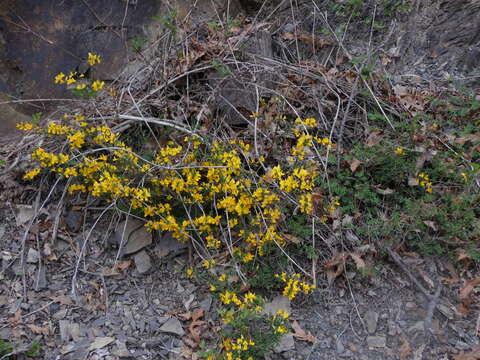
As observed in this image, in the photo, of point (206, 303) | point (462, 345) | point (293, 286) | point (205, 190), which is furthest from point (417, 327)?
point (205, 190)

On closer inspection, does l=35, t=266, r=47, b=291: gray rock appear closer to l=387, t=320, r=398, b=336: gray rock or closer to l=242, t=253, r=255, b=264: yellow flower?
l=242, t=253, r=255, b=264: yellow flower

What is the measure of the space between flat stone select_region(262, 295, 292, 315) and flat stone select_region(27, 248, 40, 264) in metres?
1.86

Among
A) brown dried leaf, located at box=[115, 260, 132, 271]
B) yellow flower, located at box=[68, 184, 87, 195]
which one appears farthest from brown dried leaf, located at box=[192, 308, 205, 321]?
yellow flower, located at box=[68, 184, 87, 195]

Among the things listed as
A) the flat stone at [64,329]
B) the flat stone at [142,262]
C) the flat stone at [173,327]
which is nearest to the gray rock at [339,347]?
the flat stone at [173,327]

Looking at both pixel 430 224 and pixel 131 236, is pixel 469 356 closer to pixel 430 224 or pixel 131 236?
pixel 430 224

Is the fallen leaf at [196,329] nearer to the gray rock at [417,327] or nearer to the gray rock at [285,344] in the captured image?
the gray rock at [285,344]

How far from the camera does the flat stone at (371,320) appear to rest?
2.98 meters

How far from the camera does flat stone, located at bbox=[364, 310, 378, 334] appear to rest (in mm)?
2979

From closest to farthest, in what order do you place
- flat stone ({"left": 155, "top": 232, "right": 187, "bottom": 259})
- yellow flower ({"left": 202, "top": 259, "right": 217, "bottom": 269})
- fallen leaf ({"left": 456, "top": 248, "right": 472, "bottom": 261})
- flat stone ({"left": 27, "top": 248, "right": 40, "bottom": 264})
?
yellow flower ({"left": 202, "top": 259, "right": 217, "bottom": 269}) < fallen leaf ({"left": 456, "top": 248, "right": 472, "bottom": 261}) < flat stone ({"left": 27, "top": 248, "right": 40, "bottom": 264}) < flat stone ({"left": 155, "top": 232, "right": 187, "bottom": 259})

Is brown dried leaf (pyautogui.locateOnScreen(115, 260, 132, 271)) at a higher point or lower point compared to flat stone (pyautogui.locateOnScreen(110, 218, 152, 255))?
lower

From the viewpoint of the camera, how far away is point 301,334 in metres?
2.92

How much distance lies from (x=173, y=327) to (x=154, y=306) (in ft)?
0.85

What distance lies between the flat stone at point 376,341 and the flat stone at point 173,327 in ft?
4.34

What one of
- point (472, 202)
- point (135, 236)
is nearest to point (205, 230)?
point (135, 236)
